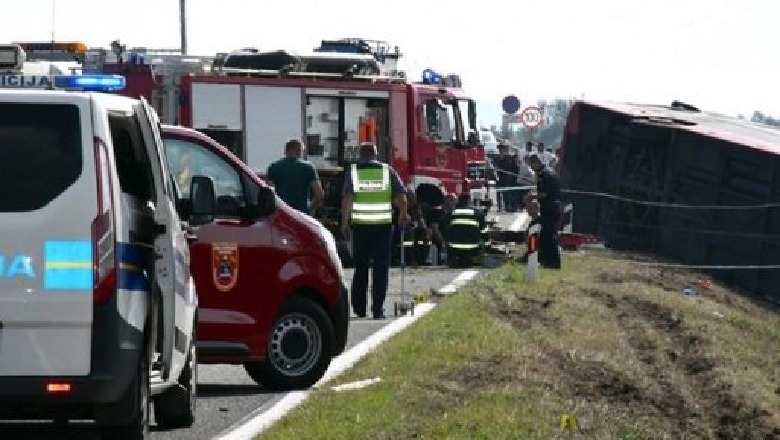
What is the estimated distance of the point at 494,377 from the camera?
14.2 metres

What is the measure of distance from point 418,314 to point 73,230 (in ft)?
40.0

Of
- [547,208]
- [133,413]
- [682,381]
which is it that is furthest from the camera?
[547,208]

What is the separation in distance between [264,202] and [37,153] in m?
4.80

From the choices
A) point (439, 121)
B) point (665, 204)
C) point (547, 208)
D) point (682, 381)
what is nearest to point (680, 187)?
point (665, 204)

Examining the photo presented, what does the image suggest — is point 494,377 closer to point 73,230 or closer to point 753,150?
point 73,230

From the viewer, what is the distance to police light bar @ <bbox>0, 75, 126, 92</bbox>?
10065mm

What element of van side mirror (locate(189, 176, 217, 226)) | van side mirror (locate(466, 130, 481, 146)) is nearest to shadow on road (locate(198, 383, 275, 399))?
van side mirror (locate(189, 176, 217, 226))

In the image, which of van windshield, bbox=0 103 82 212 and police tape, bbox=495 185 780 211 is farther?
police tape, bbox=495 185 780 211

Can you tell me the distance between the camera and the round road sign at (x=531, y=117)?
55.1m

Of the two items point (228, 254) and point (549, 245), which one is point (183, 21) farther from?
point (228, 254)

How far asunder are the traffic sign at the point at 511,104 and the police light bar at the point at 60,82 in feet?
147

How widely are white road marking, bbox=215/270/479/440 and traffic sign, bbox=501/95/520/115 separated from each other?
108 ft

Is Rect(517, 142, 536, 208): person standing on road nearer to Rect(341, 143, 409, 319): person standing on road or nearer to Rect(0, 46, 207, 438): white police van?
Rect(341, 143, 409, 319): person standing on road

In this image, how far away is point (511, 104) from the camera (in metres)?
55.5
